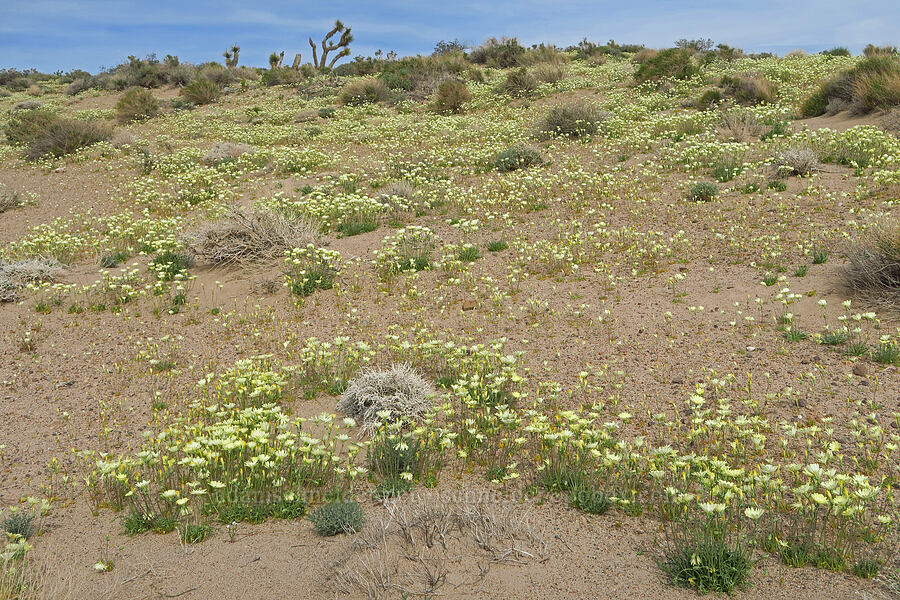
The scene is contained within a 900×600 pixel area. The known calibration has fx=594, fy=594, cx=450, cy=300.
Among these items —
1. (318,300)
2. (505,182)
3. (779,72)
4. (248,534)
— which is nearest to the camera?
(248,534)

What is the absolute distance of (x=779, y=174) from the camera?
11.0 meters

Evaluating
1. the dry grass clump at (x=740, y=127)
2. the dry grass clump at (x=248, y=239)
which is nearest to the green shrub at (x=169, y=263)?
the dry grass clump at (x=248, y=239)

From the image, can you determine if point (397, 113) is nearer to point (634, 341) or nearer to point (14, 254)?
point (14, 254)

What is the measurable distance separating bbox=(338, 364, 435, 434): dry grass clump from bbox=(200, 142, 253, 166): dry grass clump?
42.7ft

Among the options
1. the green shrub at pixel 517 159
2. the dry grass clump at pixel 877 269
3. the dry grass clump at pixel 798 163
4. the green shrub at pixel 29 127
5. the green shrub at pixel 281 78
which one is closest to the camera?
the dry grass clump at pixel 877 269

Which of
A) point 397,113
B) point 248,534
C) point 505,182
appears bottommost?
point 248,534

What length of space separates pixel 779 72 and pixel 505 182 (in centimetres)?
1375

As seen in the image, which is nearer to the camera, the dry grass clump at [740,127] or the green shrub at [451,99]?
the dry grass clump at [740,127]

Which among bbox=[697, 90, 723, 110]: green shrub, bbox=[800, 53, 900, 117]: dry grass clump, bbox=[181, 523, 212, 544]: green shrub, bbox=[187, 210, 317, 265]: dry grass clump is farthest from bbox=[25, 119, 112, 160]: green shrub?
bbox=[800, 53, 900, 117]: dry grass clump

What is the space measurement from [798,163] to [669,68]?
526 inches

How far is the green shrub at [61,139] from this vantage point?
1950 cm

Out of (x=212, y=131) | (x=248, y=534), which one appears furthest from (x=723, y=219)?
(x=212, y=131)

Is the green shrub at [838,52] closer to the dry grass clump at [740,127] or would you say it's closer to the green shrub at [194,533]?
the dry grass clump at [740,127]

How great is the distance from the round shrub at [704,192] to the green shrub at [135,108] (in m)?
25.1
